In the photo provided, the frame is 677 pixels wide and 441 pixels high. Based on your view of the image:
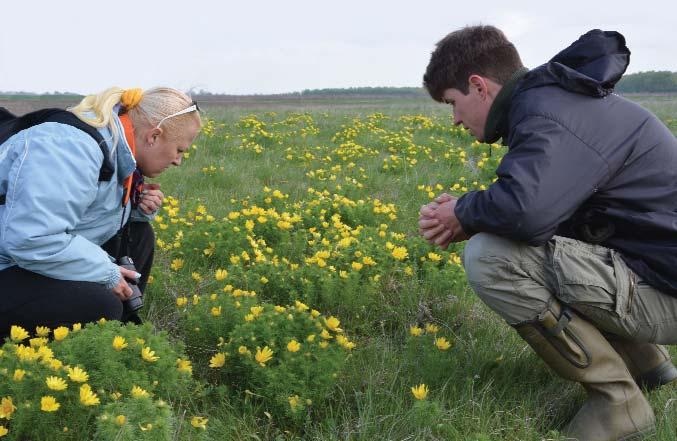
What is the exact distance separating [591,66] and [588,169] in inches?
18.3

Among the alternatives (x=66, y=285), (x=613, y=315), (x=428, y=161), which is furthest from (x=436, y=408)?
(x=428, y=161)

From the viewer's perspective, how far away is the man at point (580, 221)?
2.51 metres

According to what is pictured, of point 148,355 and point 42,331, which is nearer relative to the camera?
point 148,355

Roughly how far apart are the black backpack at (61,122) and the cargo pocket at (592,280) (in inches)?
79.2

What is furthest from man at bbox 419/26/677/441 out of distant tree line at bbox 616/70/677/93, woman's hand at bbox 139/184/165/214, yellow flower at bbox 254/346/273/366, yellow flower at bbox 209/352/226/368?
distant tree line at bbox 616/70/677/93

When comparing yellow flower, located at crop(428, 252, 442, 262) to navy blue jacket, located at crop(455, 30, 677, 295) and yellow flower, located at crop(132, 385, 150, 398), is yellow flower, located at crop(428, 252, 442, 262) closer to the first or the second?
navy blue jacket, located at crop(455, 30, 677, 295)

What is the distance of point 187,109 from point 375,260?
158 cm

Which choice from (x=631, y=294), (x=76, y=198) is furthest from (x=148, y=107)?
(x=631, y=294)

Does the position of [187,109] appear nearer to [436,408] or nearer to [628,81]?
[436,408]

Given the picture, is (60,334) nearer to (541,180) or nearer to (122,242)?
(122,242)

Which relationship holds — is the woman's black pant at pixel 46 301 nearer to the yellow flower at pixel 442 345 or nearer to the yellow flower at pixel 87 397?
the yellow flower at pixel 87 397

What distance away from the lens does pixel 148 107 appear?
317cm

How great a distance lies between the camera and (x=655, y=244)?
267cm

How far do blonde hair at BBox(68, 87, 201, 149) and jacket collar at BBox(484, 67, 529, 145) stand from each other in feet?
4.87
